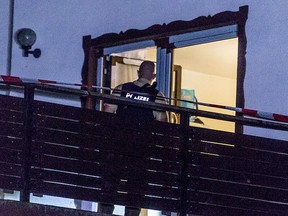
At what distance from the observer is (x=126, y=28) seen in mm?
9531

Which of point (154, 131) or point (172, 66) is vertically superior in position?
point (172, 66)

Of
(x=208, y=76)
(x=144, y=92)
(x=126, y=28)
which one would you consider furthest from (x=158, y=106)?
(x=208, y=76)

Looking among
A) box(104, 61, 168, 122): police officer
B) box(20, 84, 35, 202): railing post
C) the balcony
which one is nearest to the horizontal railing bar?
the balcony

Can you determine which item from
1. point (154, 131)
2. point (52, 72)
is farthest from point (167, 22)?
point (154, 131)

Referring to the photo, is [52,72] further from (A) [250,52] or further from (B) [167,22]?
(A) [250,52]

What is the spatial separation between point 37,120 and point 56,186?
0.52 meters

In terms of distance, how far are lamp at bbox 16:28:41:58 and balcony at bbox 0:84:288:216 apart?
4.15 metres

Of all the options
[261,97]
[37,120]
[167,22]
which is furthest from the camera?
[167,22]

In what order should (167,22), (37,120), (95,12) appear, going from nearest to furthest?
(37,120) → (167,22) → (95,12)

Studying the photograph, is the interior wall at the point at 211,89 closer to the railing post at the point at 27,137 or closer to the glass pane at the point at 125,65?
the glass pane at the point at 125,65

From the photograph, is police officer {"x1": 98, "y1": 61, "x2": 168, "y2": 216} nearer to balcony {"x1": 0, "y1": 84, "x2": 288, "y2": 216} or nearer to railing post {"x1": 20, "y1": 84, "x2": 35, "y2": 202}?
balcony {"x1": 0, "y1": 84, "x2": 288, "y2": 216}

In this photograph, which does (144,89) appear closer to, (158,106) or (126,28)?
(158,106)

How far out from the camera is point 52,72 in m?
10.3

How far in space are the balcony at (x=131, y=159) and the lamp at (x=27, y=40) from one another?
4.15 m
